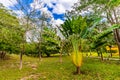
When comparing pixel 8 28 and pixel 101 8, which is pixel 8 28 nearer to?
pixel 8 28

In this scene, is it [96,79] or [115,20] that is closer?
[96,79]

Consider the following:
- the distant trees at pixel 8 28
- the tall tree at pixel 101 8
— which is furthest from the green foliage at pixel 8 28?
the tall tree at pixel 101 8

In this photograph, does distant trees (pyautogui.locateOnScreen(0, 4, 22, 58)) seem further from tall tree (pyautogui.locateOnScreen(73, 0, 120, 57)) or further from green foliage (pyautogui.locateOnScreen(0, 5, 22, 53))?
tall tree (pyautogui.locateOnScreen(73, 0, 120, 57))

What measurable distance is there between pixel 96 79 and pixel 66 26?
5621mm

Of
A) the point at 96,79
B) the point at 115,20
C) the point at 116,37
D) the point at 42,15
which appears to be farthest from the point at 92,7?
the point at 96,79

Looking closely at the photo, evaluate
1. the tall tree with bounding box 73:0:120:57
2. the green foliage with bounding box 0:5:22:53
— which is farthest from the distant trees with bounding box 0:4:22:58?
the tall tree with bounding box 73:0:120:57

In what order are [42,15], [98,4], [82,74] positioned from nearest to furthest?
[82,74] < [98,4] < [42,15]

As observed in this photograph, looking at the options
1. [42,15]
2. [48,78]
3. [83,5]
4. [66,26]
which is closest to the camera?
[48,78]

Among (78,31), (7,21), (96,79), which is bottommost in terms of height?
(96,79)

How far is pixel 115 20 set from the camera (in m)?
24.3

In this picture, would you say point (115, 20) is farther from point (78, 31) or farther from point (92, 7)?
point (78, 31)

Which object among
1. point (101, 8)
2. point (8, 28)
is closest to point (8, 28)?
point (8, 28)

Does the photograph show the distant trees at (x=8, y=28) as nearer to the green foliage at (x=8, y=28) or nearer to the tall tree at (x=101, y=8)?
the green foliage at (x=8, y=28)

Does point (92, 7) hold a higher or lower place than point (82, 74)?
higher
